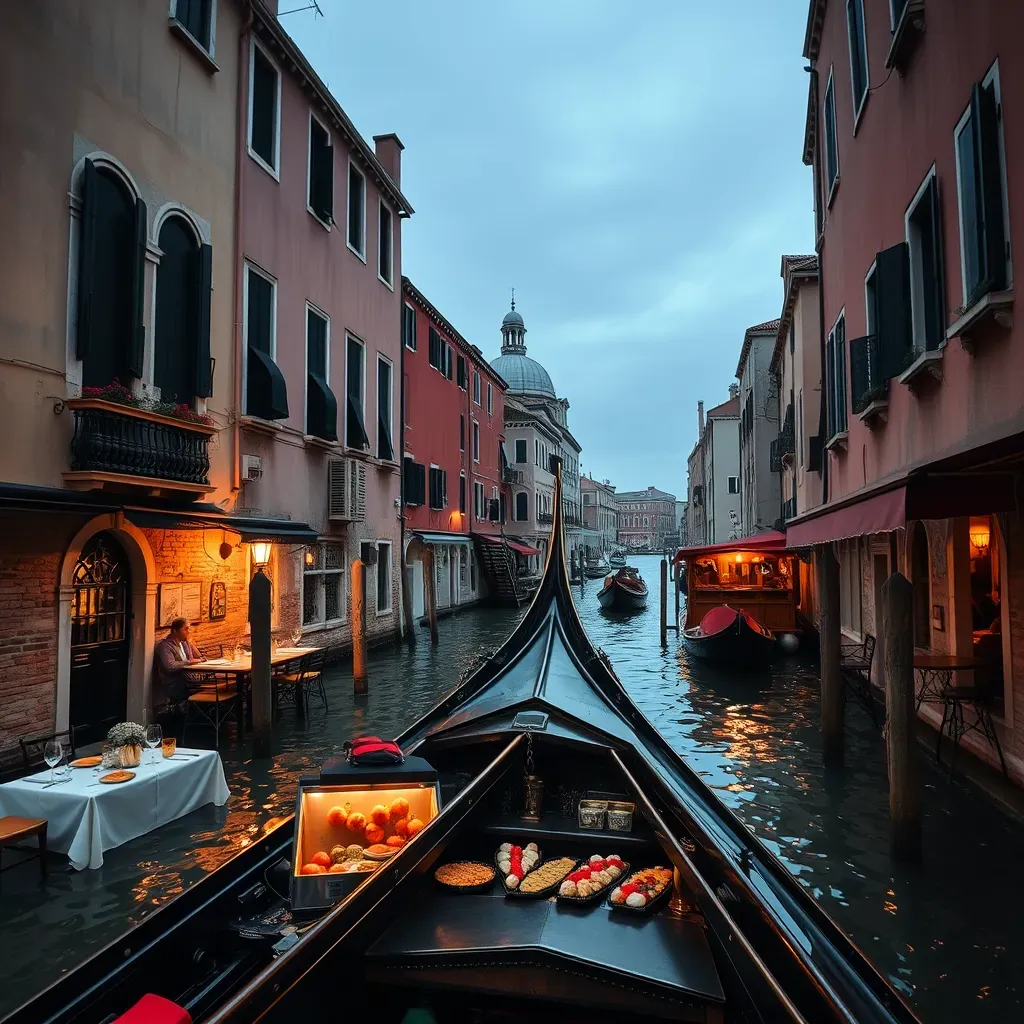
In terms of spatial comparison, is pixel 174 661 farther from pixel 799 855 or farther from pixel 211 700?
pixel 799 855

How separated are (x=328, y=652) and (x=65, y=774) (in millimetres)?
6138

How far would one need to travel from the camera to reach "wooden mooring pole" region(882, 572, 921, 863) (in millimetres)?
3658

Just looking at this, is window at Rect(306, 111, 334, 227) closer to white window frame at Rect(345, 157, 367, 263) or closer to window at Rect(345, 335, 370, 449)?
white window frame at Rect(345, 157, 367, 263)

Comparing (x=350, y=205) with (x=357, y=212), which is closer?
(x=350, y=205)

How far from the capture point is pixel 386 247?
11.8 m

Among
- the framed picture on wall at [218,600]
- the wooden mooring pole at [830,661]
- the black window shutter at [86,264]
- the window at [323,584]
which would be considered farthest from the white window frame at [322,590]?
the wooden mooring pole at [830,661]

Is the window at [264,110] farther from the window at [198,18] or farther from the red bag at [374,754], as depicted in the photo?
the red bag at [374,754]

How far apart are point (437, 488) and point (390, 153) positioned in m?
6.43

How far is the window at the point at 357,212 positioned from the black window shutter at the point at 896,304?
7.41 m

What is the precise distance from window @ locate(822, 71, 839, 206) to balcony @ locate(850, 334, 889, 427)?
256 cm

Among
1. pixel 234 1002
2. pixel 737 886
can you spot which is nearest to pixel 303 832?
pixel 234 1002

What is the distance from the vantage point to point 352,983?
6.22 feet

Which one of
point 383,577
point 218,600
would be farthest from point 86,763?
point 383,577

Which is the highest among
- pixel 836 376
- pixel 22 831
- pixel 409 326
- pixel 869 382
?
pixel 409 326
